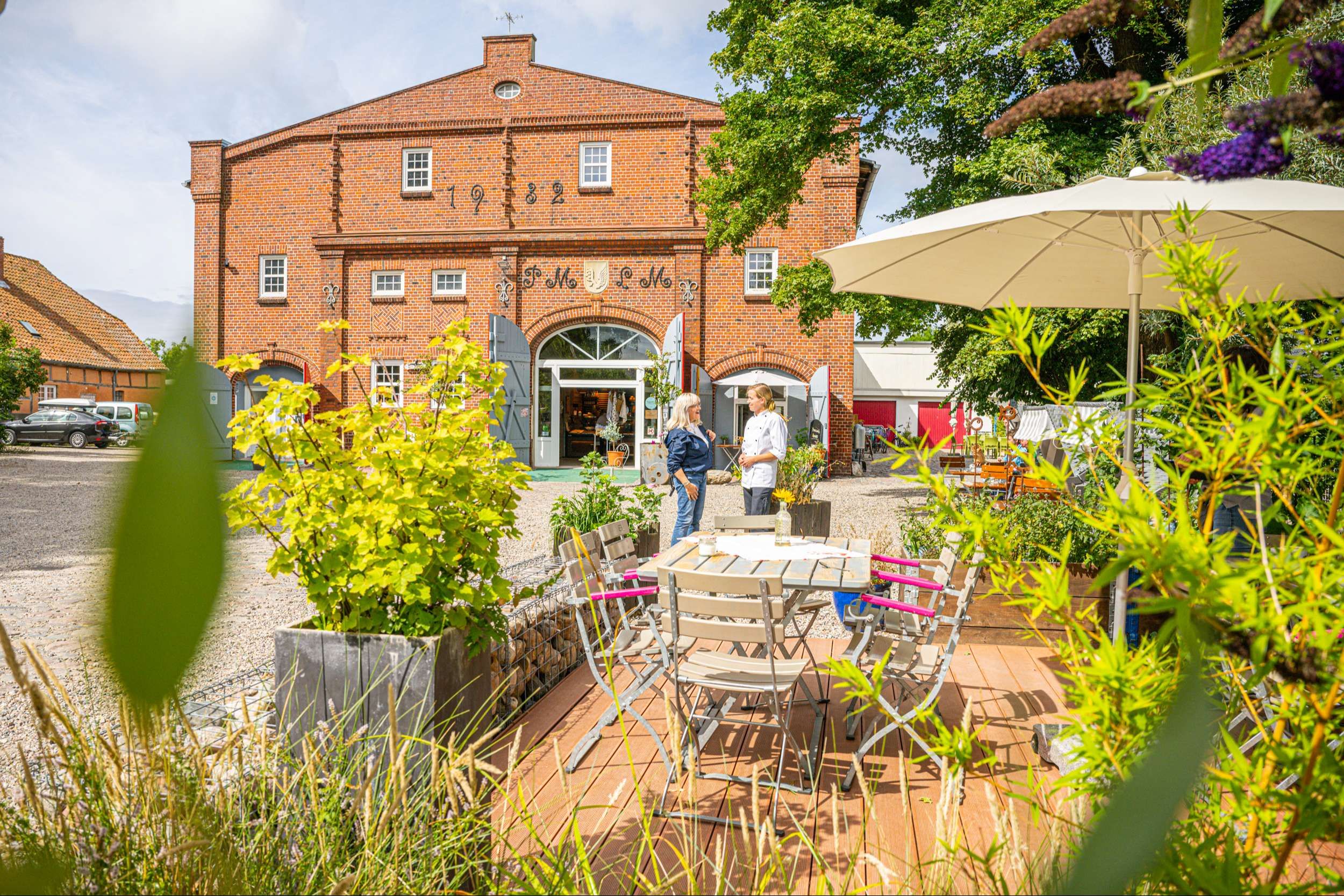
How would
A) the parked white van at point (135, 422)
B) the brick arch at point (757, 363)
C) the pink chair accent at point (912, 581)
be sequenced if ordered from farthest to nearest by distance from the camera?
the brick arch at point (757, 363), the pink chair accent at point (912, 581), the parked white van at point (135, 422)

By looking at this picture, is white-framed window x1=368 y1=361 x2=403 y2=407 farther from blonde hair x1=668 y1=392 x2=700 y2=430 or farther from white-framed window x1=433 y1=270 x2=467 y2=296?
blonde hair x1=668 y1=392 x2=700 y2=430

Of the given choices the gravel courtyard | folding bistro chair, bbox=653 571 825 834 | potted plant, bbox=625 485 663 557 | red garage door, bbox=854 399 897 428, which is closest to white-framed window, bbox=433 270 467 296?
the gravel courtyard

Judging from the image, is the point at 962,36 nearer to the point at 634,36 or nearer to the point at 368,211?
the point at 634,36

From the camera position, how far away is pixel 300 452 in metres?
2.43

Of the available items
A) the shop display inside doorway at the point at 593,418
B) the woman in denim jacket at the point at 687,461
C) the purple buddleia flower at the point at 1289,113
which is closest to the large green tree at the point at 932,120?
the woman in denim jacket at the point at 687,461

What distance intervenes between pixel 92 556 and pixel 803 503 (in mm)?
8127

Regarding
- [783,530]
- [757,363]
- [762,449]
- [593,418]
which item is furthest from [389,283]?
[783,530]

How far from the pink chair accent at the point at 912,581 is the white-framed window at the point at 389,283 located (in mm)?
16136

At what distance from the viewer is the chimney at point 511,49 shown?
1802cm

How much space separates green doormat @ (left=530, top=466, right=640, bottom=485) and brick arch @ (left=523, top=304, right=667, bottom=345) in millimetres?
2604

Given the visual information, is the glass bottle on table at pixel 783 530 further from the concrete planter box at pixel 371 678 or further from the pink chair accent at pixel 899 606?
the concrete planter box at pixel 371 678

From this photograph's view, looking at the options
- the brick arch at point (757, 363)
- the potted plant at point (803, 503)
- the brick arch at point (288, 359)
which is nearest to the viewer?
the potted plant at point (803, 503)

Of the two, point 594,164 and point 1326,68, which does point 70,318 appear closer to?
point 1326,68

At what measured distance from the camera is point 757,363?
17.3 metres
